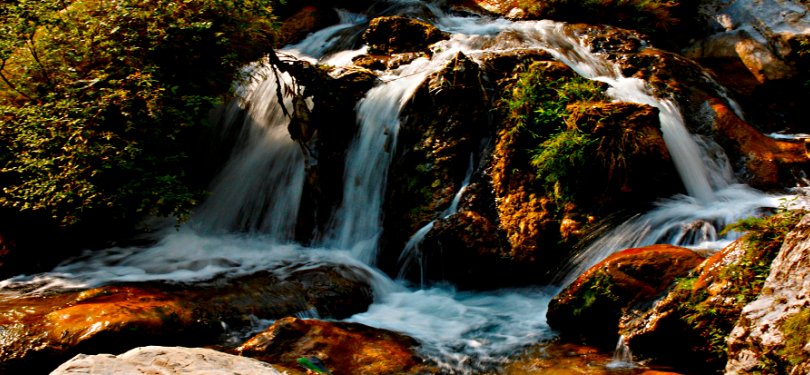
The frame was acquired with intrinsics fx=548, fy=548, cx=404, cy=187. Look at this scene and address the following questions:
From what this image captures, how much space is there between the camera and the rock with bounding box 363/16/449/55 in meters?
10.2

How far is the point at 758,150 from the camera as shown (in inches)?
308

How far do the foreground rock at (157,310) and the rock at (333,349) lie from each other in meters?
0.77

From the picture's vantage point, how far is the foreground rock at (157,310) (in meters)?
4.46

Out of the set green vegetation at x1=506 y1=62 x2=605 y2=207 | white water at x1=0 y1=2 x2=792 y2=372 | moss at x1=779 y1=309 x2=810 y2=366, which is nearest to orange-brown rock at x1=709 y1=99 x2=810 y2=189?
white water at x1=0 y1=2 x2=792 y2=372

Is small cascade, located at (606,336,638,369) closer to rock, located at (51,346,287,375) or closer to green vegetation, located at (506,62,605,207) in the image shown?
green vegetation, located at (506,62,605,207)

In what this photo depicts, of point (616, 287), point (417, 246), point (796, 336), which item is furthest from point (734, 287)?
point (417, 246)

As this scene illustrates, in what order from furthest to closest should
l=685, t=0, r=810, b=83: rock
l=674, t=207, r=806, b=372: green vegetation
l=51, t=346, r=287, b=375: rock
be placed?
l=685, t=0, r=810, b=83: rock
l=674, t=207, r=806, b=372: green vegetation
l=51, t=346, r=287, b=375: rock

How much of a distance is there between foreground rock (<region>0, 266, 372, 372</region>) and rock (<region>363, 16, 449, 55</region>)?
501cm

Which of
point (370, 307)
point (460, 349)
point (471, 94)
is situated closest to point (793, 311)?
point (460, 349)

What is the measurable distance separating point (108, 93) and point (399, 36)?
5320mm

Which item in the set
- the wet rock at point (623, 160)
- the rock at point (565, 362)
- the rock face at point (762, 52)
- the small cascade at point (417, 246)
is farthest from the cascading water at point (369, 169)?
the rock face at point (762, 52)

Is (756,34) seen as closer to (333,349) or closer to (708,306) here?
(708,306)

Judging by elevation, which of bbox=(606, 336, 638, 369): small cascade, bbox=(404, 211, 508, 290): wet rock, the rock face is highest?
the rock face

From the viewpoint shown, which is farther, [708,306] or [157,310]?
[157,310]
